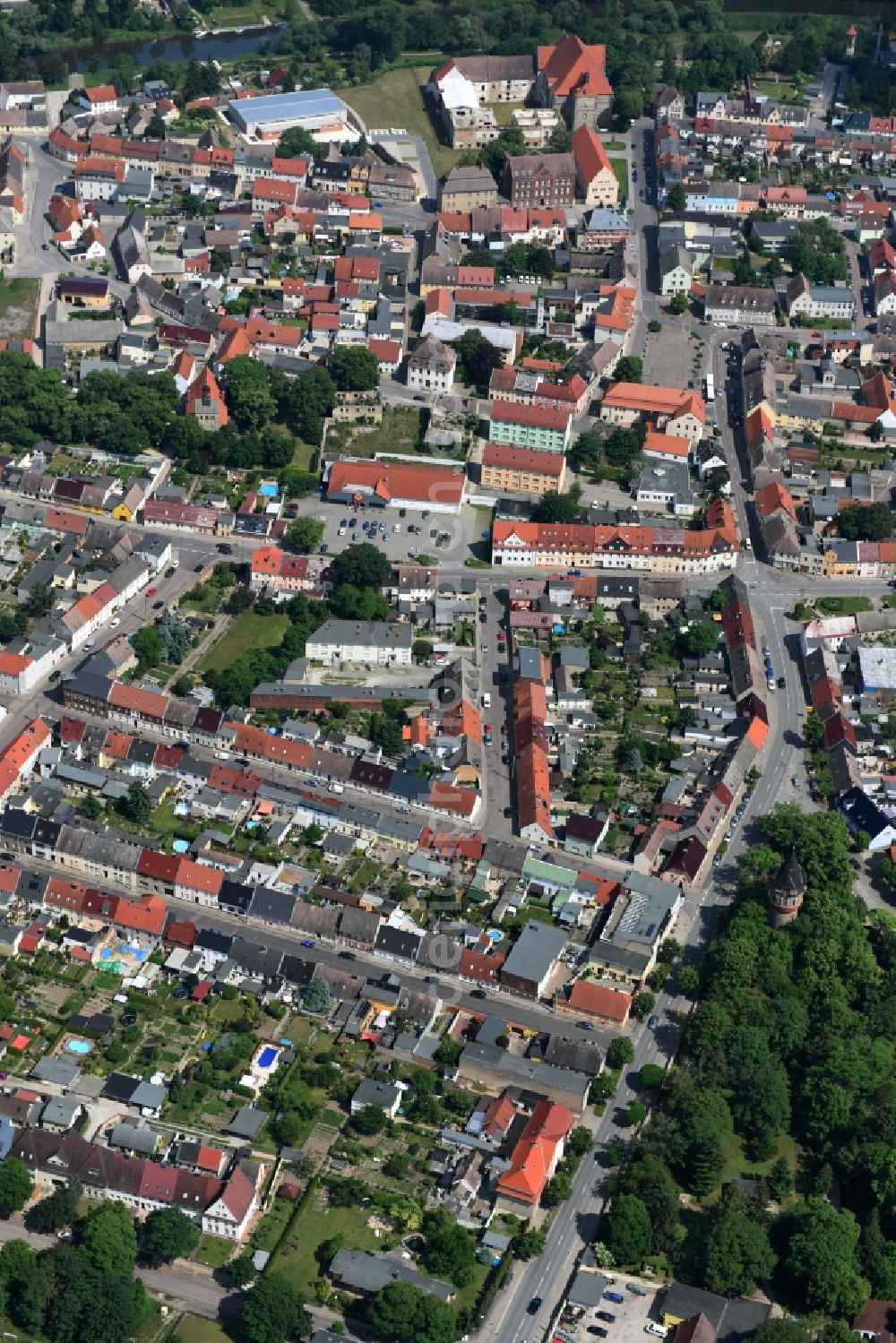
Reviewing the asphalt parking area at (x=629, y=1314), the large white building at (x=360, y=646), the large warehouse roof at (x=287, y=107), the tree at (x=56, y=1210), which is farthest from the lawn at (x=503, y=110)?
the asphalt parking area at (x=629, y=1314)

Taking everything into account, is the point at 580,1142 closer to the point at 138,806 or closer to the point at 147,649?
the point at 138,806

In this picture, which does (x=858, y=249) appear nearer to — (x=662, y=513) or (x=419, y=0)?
(x=662, y=513)

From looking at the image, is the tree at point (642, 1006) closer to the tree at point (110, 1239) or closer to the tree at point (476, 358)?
the tree at point (110, 1239)

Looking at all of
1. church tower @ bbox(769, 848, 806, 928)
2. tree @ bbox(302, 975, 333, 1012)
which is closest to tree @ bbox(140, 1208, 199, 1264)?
tree @ bbox(302, 975, 333, 1012)

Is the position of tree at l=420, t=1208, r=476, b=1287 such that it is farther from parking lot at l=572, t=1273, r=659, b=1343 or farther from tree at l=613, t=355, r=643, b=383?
tree at l=613, t=355, r=643, b=383

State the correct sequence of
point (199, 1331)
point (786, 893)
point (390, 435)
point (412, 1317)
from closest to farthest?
point (412, 1317) < point (199, 1331) < point (786, 893) < point (390, 435)

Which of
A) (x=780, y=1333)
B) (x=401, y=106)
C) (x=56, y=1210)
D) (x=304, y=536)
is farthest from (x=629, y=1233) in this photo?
(x=401, y=106)
